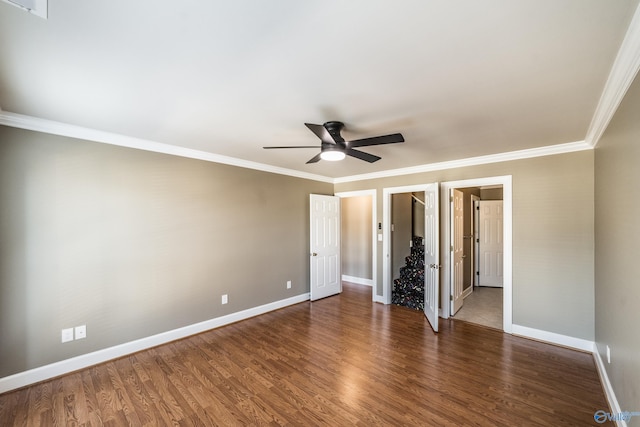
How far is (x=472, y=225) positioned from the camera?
6000 millimetres

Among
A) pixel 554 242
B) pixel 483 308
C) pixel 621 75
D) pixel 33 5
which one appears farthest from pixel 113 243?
pixel 483 308

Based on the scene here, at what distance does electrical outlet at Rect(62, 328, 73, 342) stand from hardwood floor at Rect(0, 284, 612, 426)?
361 mm

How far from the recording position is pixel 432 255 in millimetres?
4023

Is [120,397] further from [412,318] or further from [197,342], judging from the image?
[412,318]

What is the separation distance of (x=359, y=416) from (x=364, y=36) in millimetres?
2660

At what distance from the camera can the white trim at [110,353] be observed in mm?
2428

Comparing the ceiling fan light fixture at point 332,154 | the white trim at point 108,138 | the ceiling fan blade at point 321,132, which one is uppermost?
the white trim at point 108,138

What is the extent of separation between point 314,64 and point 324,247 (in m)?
4.01

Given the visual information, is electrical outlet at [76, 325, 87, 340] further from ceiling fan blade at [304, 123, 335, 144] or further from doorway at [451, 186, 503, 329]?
doorway at [451, 186, 503, 329]

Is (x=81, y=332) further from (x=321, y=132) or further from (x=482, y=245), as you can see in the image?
(x=482, y=245)

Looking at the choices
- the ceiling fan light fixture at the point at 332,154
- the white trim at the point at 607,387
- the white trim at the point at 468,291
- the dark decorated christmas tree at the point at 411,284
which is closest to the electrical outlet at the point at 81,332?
the ceiling fan light fixture at the point at 332,154

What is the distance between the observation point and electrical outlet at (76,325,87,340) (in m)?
2.71

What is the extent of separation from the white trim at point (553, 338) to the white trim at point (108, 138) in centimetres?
449

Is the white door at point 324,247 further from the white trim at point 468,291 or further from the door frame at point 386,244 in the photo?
the white trim at point 468,291
